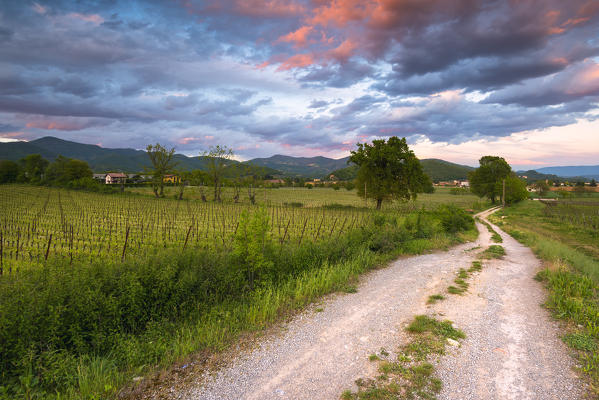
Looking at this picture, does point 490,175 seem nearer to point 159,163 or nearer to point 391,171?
point 391,171

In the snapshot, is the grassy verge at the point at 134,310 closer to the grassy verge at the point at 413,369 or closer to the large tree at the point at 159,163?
the grassy verge at the point at 413,369

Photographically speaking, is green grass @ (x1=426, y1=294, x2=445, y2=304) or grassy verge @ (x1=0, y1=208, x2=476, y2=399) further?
green grass @ (x1=426, y1=294, x2=445, y2=304)

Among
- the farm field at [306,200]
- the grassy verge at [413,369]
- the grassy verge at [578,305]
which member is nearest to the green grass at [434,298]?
the grassy verge at [413,369]

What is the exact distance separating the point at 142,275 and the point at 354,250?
343 inches

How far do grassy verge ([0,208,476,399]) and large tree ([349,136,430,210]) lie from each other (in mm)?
28755

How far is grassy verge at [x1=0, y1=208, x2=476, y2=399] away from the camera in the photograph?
425 centimetres

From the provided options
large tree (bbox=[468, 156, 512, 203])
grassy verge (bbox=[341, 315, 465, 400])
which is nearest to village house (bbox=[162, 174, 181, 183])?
grassy verge (bbox=[341, 315, 465, 400])

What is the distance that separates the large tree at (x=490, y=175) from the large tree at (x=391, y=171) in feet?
114

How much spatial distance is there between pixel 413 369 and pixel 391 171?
34.9m

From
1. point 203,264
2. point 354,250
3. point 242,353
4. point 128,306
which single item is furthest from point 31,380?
point 354,250

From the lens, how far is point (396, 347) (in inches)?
211

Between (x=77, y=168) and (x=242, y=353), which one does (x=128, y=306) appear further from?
(x=77, y=168)

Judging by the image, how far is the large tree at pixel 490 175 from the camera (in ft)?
201

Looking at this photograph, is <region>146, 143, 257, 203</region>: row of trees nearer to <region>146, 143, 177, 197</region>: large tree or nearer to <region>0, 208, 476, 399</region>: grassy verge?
<region>146, 143, 177, 197</region>: large tree
